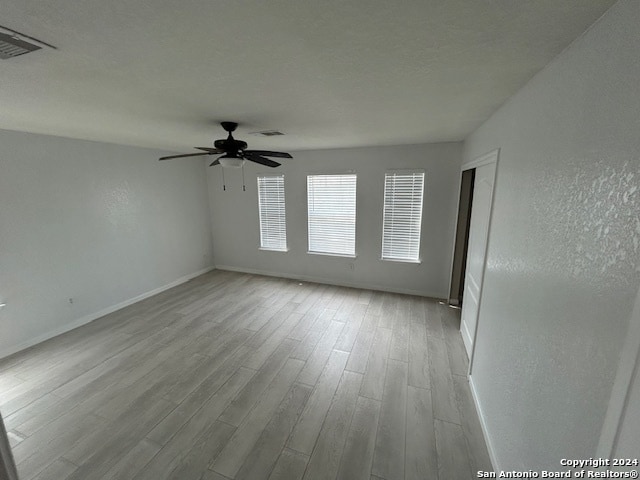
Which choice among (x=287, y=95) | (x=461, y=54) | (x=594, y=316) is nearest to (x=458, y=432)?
(x=594, y=316)

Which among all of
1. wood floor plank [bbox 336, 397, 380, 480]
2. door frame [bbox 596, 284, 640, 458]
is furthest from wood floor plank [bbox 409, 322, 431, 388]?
door frame [bbox 596, 284, 640, 458]

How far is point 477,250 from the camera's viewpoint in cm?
278

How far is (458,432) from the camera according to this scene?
2.00 metres

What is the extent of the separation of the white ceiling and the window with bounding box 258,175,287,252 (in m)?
2.64

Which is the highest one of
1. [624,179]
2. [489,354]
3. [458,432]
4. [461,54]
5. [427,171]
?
[461,54]

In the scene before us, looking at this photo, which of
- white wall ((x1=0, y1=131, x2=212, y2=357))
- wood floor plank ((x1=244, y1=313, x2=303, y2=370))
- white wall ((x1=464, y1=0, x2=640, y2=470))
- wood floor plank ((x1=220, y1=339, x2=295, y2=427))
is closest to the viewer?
white wall ((x1=464, y1=0, x2=640, y2=470))

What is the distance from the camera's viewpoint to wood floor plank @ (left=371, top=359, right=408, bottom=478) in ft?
5.74

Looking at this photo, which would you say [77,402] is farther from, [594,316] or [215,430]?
[594,316]

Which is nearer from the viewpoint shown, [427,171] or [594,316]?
[594,316]

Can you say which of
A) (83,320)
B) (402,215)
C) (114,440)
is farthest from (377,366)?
(83,320)

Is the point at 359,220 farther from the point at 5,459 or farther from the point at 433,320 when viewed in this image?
the point at 5,459

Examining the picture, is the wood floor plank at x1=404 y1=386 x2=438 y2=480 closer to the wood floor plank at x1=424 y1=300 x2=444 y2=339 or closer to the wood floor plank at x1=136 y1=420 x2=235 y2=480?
the wood floor plank at x1=424 y1=300 x2=444 y2=339

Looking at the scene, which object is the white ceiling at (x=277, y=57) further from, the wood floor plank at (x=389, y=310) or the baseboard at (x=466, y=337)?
the wood floor plank at (x=389, y=310)

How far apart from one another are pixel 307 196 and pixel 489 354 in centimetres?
362
